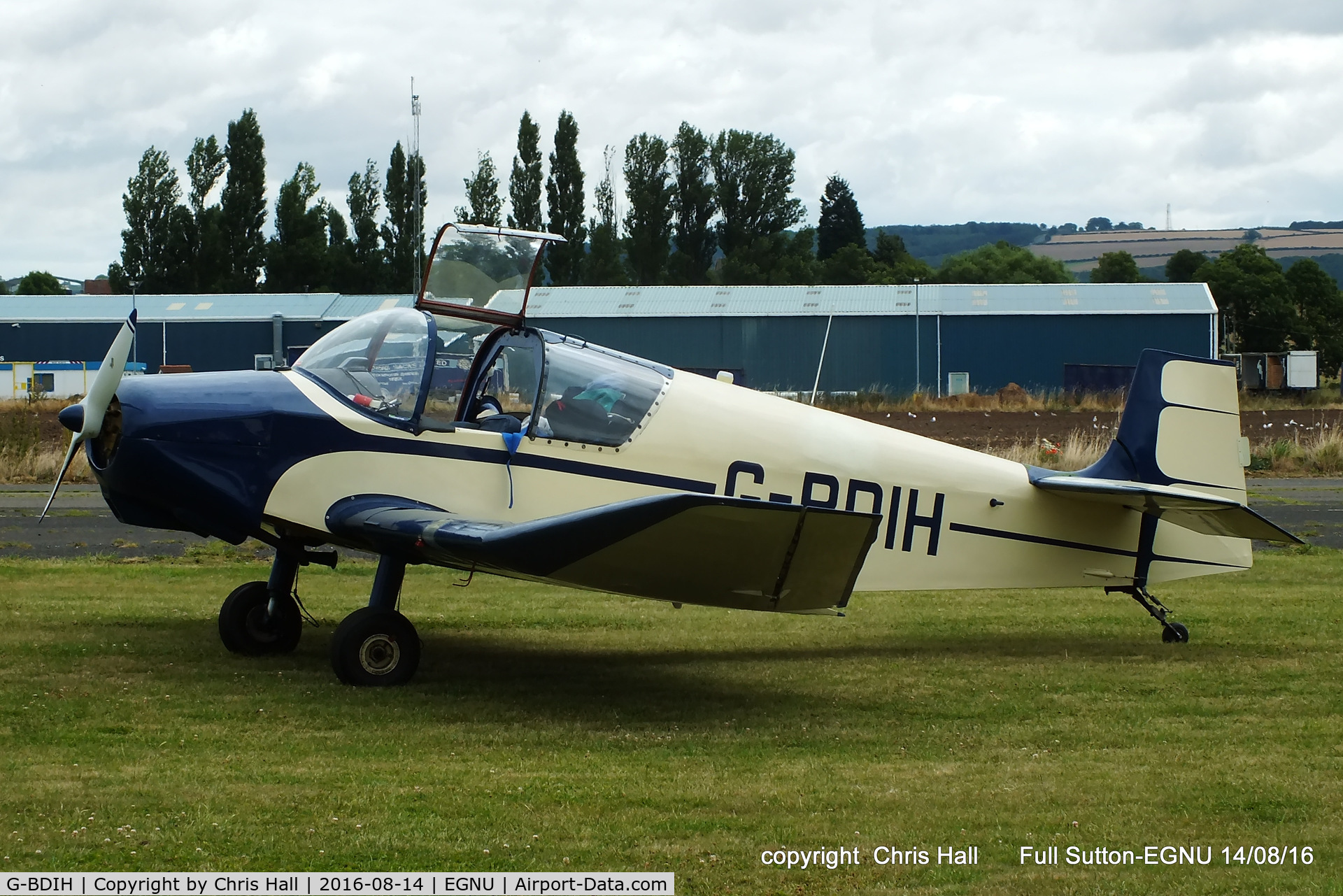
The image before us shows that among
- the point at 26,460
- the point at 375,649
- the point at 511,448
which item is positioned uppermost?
the point at 511,448

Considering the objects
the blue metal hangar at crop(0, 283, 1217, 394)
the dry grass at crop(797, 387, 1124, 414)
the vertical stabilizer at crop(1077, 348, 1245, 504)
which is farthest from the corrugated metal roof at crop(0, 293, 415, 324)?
the vertical stabilizer at crop(1077, 348, 1245, 504)

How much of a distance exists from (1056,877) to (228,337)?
54712 millimetres

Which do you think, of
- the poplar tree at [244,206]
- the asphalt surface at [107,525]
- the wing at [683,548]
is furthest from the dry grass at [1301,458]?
the poplar tree at [244,206]

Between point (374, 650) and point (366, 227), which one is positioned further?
point (366, 227)

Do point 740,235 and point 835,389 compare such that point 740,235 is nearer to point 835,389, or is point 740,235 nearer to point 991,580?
point 835,389

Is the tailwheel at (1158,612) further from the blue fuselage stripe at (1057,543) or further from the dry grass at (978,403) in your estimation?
the dry grass at (978,403)

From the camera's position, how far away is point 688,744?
6.58 meters

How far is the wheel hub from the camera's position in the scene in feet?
25.5

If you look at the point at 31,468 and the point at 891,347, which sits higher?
the point at 891,347

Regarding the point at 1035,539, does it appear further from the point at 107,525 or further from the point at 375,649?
the point at 107,525

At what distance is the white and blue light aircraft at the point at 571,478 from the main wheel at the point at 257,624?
15 mm

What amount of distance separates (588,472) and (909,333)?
147ft

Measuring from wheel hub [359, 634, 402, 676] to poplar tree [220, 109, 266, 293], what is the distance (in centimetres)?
6662

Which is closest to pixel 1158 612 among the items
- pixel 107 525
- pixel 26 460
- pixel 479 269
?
pixel 479 269
